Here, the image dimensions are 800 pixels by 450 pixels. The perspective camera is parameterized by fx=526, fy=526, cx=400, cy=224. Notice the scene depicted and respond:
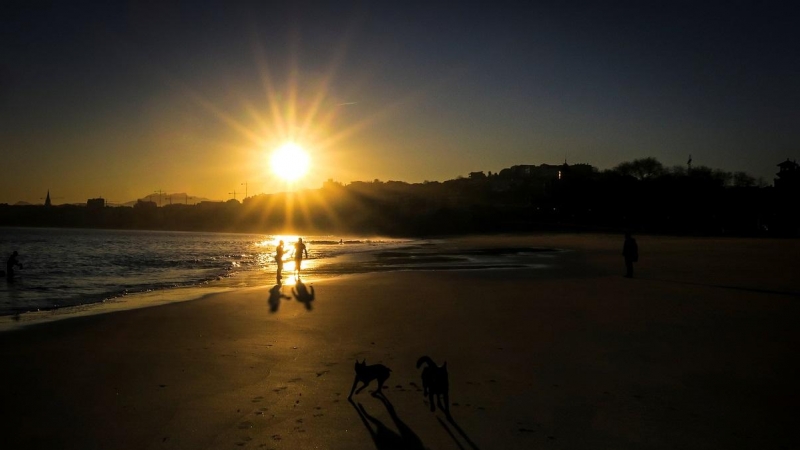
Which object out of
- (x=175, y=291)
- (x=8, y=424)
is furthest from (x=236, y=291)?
(x=8, y=424)

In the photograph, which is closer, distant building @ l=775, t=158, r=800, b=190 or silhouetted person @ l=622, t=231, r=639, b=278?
silhouetted person @ l=622, t=231, r=639, b=278

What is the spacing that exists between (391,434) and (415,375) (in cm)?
212

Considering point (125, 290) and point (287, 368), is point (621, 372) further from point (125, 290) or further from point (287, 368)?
point (125, 290)

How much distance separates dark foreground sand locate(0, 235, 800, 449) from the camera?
571 cm

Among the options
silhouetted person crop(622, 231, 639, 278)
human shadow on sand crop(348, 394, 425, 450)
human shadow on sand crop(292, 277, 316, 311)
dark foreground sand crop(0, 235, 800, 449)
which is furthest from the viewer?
silhouetted person crop(622, 231, 639, 278)

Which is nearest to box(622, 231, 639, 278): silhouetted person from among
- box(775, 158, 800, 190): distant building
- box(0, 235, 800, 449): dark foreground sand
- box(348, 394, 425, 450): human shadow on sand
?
box(0, 235, 800, 449): dark foreground sand

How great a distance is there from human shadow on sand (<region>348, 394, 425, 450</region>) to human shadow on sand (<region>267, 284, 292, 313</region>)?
8171mm

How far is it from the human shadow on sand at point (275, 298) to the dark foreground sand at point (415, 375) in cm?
69

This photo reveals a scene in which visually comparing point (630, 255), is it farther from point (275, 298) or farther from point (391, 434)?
point (391, 434)

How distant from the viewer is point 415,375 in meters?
7.79

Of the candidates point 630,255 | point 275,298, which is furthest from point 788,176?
point 275,298

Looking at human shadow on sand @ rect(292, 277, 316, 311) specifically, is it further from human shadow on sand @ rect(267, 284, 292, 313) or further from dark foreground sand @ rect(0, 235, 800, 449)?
dark foreground sand @ rect(0, 235, 800, 449)

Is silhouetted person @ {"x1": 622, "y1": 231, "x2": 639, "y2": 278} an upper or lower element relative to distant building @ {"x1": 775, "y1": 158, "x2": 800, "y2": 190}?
lower

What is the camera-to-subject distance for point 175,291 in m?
19.8
